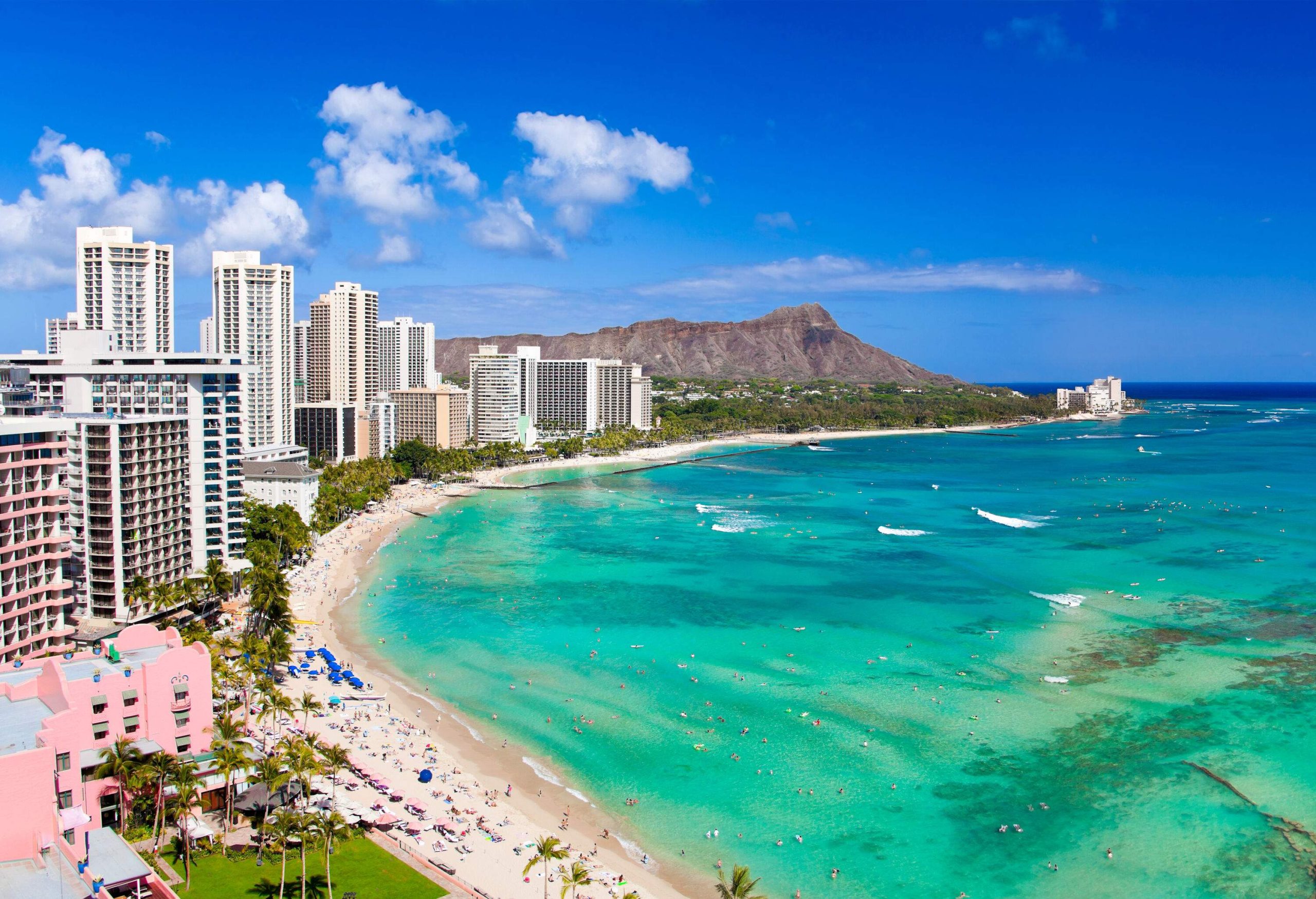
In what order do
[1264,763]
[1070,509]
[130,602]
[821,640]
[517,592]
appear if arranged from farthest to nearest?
[1070,509], [517,592], [821,640], [130,602], [1264,763]

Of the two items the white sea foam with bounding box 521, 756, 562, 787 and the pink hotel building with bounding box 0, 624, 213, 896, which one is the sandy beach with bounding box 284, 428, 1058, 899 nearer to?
the white sea foam with bounding box 521, 756, 562, 787

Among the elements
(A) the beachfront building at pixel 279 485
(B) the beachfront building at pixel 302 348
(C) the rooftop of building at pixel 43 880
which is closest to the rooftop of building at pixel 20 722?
(C) the rooftop of building at pixel 43 880

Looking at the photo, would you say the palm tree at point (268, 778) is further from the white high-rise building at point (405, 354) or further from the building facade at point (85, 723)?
Answer: the white high-rise building at point (405, 354)

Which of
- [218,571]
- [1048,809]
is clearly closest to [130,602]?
[218,571]

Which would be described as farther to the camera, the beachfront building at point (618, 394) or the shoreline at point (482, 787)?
the beachfront building at point (618, 394)

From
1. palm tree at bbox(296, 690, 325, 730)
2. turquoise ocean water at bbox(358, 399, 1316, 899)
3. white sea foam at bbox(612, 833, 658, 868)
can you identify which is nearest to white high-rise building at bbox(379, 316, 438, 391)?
turquoise ocean water at bbox(358, 399, 1316, 899)

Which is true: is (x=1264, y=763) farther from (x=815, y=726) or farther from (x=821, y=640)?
(x=821, y=640)
